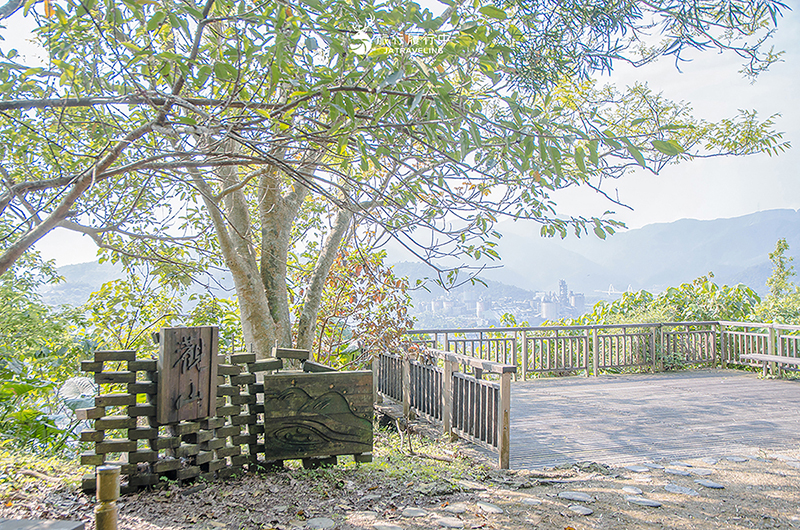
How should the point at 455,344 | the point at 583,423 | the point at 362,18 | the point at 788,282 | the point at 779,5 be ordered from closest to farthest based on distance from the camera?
the point at 362,18 → the point at 779,5 → the point at 583,423 → the point at 455,344 → the point at 788,282

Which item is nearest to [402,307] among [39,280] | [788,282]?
[39,280]

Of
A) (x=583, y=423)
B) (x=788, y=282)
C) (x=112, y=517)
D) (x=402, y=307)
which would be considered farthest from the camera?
(x=788, y=282)

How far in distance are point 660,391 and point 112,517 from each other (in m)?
8.05

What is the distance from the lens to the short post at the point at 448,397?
506 centimetres

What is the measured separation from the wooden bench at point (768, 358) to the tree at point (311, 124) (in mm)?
3748

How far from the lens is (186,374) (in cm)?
324

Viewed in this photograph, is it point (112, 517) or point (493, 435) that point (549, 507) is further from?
point (112, 517)

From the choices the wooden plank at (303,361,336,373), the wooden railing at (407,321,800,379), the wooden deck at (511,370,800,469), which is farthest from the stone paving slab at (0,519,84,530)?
the wooden railing at (407,321,800,379)

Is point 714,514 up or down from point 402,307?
down

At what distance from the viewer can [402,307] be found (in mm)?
6441

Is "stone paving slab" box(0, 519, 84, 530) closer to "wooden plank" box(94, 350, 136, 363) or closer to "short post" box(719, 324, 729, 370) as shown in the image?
"wooden plank" box(94, 350, 136, 363)

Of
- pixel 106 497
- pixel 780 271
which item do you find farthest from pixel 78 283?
pixel 780 271

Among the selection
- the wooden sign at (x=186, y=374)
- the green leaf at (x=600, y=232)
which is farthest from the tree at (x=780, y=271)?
the wooden sign at (x=186, y=374)

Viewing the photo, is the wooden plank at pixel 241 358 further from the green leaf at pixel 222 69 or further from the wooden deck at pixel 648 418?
the wooden deck at pixel 648 418
